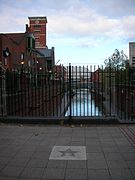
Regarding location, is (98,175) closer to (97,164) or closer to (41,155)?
(97,164)

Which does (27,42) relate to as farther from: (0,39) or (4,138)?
(4,138)

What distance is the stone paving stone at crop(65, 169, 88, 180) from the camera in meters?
5.99

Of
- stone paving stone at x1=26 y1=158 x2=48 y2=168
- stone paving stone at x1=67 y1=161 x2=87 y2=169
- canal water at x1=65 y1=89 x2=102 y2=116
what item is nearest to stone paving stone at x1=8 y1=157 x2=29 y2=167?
stone paving stone at x1=26 y1=158 x2=48 y2=168

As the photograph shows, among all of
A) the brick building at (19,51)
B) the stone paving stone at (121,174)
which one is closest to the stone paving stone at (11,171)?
the stone paving stone at (121,174)

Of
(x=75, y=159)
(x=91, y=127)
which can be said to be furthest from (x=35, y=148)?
(x=91, y=127)

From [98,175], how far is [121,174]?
42 cm

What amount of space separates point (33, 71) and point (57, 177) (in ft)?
29.6

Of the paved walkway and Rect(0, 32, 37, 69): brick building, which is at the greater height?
Rect(0, 32, 37, 69): brick building

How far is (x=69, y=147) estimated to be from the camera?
27.7 ft

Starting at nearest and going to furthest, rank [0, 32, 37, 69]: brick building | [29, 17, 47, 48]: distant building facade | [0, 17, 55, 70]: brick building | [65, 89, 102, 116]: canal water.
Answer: [65, 89, 102, 116]: canal water
[0, 32, 37, 69]: brick building
[0, 17, 55, 70]: brick building
[29, 17, 47, 48]: distant building facade

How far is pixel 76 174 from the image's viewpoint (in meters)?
6.22

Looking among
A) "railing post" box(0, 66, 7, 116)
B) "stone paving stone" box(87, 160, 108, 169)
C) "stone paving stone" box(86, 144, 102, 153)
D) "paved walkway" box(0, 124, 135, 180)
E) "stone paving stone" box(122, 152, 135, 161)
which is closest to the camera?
"paved walkway" box(0, 124, 135, 180)

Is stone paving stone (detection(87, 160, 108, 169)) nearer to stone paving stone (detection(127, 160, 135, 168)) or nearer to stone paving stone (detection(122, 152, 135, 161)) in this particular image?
stone paving stone (detection(127, 160, 135, 168))

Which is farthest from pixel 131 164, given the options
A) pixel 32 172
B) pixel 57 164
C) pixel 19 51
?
pixel 19 51
